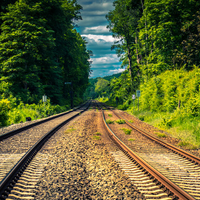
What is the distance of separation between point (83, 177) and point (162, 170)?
7.54ft

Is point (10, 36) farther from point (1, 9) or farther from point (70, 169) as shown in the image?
point (70, 169)

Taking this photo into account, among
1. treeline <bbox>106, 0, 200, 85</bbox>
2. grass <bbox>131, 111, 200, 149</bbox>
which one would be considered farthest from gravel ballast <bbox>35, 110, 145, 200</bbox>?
treeline <bbox>106, 0, 200, 85</bbox>

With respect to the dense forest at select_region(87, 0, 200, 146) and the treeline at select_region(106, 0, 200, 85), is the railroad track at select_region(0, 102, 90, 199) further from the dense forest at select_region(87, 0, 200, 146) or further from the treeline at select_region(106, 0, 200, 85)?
the treeline at select_region(106, 0, 200, 85)

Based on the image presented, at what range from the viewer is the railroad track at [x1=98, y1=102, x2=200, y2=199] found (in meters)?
A: 3.44

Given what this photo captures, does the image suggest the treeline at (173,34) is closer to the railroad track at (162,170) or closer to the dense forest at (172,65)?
the dense forest at (172,65)

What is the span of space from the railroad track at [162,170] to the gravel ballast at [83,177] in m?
0.32

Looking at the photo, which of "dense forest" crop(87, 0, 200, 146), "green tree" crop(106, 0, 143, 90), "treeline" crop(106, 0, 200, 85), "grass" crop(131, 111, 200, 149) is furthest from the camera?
"green tree" crop(106, 0, 143, 90)

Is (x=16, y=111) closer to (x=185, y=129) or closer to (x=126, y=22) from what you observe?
(x=185, y=129)

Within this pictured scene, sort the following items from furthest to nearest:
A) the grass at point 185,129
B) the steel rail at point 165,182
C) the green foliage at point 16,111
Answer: the green foliage at point 16,111 → the grass at point 185,129 → the steel rail at point 165,182

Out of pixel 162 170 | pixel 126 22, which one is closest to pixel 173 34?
pixel 126 22

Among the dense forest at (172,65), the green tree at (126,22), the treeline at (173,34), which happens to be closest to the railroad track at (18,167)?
the dense forest at (172,65)

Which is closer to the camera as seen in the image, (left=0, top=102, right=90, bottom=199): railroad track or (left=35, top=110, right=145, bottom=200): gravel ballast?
(left=35, top=110, right=145, bottom=200): gravel ballast

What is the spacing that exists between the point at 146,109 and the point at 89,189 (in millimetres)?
16108

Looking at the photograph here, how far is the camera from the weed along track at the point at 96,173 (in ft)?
11.3
